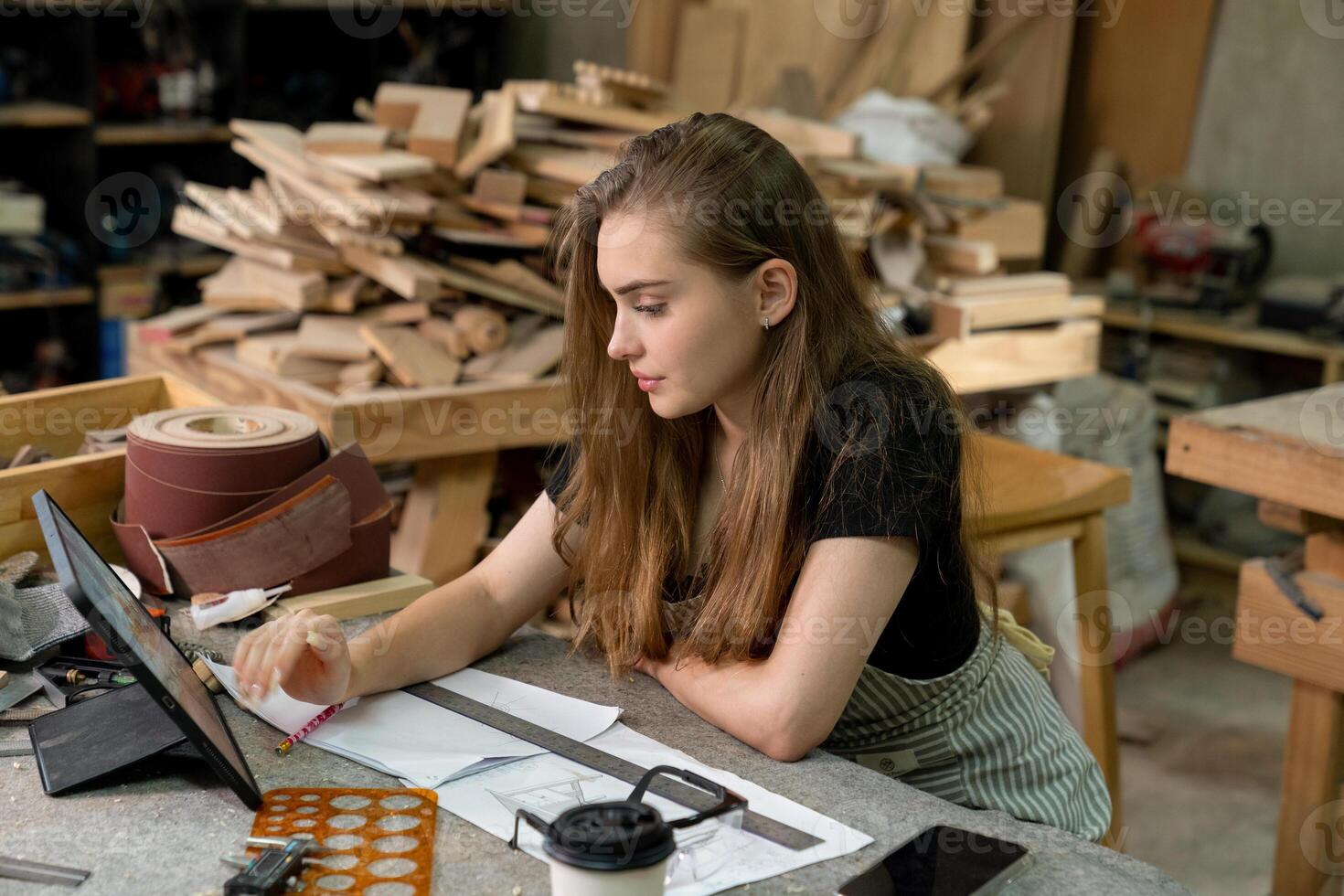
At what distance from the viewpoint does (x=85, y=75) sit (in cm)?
411

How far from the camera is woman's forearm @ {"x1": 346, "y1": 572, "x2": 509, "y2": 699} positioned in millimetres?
1629

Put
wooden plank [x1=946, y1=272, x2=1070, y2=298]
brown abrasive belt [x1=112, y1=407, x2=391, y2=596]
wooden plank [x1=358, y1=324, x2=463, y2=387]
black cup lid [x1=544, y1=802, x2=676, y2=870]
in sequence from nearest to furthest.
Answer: black cup lid [x1=544, y1=802, x2=676, y2=870]
brown abrasive belt [x1=112, y1=407, x2=391, y2=596]
wooden plank [x1=358, y1=324, x2=463, y2=387]
wooden plank [x1=946, y1=272, x2=1070, y2=298]

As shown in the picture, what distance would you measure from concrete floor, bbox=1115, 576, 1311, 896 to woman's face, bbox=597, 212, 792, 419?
1.73 m

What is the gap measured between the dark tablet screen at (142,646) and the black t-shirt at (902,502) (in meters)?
0.64

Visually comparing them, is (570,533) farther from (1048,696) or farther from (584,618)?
(1048,696)

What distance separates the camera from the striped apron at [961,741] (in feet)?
5.69

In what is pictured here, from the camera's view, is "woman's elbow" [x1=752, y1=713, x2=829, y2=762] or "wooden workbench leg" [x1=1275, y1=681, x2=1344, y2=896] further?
"wooden workbench leg" [x1=1275, y1=681, x2=1344, y2=896]

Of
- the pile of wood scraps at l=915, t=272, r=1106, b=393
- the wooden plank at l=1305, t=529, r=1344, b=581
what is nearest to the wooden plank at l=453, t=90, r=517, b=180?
the pile of wood scraps at l=915, t=272, r=1106, b=393

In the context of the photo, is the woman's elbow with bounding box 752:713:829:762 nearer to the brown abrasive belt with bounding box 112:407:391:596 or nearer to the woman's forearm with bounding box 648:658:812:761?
the woman's forearm with bounding box 648:658:812:761

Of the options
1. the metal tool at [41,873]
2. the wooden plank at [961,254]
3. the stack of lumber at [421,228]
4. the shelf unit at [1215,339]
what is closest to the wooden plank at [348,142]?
the stack of lumber at [421,228]

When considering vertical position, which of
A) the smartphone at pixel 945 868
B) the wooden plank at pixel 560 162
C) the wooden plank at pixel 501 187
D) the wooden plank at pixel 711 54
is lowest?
the smartphone at pixel 945 868

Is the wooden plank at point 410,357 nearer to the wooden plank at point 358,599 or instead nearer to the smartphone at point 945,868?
the wooden plank at point 358,599

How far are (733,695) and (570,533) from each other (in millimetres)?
404

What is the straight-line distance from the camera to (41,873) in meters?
1.21
